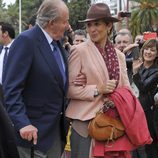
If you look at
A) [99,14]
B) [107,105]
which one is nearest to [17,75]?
[107,105]

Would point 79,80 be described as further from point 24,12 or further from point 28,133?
point 24,12

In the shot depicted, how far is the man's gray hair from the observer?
3.71m

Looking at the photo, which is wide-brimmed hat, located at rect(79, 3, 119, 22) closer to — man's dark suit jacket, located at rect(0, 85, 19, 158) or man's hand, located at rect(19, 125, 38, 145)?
man's hand, located at rect(19, 125, 38, 145)

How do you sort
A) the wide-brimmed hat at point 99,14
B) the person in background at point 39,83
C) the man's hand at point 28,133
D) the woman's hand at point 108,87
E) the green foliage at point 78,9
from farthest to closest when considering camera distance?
the green foliage at point 78,9 < the wide-brimmed hat at point 99,14 < the woman's hand at point 108,87 < the person in background at point 39,83 < the man's hand at point 28,133

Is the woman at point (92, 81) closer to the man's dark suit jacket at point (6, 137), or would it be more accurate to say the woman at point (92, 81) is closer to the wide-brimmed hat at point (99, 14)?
the wide-brimmed hat at point (99, 14)

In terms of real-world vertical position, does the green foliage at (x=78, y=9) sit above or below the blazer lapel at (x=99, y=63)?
below

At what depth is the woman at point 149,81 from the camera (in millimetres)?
5746

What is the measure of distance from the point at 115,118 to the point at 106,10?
91 centimetres

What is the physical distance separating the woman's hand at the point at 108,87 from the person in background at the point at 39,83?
29 cm

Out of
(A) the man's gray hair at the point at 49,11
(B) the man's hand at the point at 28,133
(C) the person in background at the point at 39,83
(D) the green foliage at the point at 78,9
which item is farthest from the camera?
(D) the green foliage at the point at 78,9

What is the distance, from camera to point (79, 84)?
3.97m

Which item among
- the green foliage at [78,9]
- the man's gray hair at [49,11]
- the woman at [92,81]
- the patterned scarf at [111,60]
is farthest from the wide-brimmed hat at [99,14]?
the green foliage at [78,9]

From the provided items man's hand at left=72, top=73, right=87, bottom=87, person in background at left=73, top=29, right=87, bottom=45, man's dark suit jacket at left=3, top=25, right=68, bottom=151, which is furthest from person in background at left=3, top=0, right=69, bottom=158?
person in background at left=73, top=29, right=87, bottom=45

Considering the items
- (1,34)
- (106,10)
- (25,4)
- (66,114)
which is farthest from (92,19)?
(25,4)
